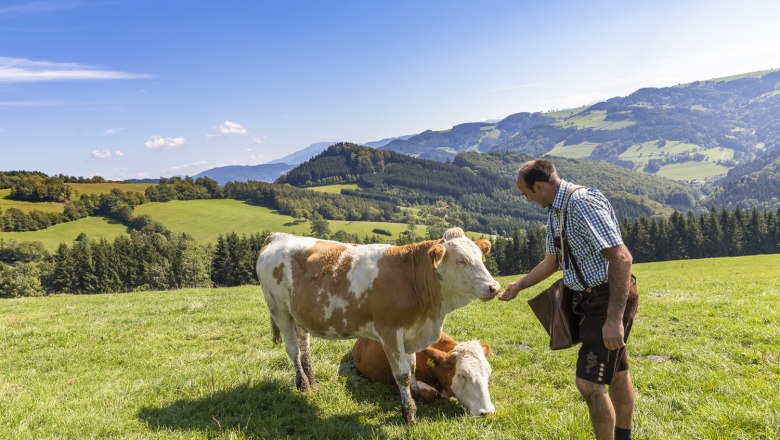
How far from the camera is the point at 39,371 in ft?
26.9

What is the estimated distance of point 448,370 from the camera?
7105 mm

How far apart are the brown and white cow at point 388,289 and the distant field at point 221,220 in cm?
13208

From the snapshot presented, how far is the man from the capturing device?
399 centimetres

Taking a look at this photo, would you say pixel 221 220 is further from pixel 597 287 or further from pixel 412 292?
pixel 597 287

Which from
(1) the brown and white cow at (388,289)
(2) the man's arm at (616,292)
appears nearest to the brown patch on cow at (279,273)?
(1) the brown and white cow at (388,289)

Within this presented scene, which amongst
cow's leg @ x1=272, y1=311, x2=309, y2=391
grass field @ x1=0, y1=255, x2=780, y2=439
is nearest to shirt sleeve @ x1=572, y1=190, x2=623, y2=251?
grass field @ x1=0, y1=255, x2=780, y2=439

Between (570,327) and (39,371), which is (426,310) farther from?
(39,371)

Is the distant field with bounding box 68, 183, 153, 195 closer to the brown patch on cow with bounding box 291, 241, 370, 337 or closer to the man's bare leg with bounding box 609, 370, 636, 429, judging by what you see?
the brown patch on cow with bounding box 291, 241, 370, 337

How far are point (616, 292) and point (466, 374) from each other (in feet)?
11.2

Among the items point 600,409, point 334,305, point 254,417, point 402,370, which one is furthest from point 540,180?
point 254,417

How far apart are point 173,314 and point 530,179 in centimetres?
1409

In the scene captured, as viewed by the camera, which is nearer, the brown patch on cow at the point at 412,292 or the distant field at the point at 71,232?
the brown patch on cow at the point at 412,292

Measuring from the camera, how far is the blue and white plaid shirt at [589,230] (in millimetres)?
4039

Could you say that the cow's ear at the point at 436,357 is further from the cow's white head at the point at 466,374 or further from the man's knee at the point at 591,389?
the man's knee at the point at 591,389
